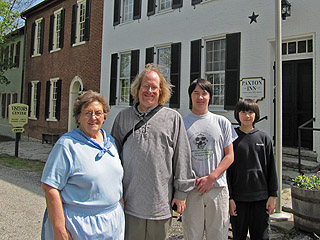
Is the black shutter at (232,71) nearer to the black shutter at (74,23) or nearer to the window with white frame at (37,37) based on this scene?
the black shutter at (74,23)

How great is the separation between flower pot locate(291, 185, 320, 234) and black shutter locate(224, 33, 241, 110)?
4.08m

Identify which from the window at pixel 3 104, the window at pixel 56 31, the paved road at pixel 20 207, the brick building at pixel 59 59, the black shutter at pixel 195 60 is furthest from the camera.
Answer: the window at pixel 3 104

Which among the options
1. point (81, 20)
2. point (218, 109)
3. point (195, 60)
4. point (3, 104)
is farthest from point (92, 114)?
point (3, 104)

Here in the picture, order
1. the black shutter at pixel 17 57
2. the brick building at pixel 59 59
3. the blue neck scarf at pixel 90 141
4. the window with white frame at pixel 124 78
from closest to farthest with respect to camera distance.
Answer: the blue neck scarf at pixel 90 141 < the window with white frame at pixel 124 78 < the brick building at pixel 59 59 < the black shutter at pixel 17 57

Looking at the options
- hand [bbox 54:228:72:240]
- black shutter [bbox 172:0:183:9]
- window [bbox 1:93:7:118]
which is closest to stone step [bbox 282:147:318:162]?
black shutter [bbox 172:0:183:9]

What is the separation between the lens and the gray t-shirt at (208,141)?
93.3 inches

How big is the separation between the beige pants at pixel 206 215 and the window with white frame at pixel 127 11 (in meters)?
9.85

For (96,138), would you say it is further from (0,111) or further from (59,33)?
(0,111)

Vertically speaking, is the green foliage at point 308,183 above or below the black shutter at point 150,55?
below

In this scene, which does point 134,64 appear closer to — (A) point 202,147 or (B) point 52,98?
(B) point 52,98

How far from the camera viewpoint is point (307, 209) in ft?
11.6

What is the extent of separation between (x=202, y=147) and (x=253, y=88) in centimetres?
526

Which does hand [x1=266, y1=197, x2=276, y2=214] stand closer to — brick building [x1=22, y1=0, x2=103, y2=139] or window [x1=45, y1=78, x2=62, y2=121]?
brick building [x1=22, y1=0, x2=103, y2=139]

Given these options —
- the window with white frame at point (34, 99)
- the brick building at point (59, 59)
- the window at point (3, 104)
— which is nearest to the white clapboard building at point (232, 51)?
the brick building at point (59, 59)
